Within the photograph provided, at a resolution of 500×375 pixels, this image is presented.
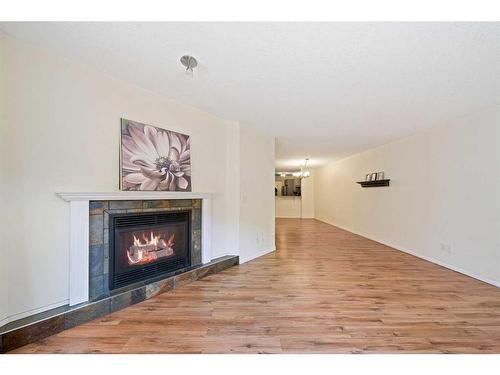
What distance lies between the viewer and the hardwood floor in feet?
6.15

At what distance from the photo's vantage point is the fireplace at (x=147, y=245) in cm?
257

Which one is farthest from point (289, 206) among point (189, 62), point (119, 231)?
point (189, 62)

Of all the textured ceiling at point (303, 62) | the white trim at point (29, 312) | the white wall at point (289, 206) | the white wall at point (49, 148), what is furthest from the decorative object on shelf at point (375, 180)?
the white trim at point (29, 312)

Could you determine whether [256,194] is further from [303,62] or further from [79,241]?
[79,241]

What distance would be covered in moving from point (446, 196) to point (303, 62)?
3433mm

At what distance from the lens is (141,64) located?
7.47 ft

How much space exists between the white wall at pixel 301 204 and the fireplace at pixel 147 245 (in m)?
8.92

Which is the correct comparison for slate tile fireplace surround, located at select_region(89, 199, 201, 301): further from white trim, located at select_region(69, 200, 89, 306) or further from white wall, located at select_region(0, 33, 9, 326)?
white wall, located at select_region(0, 33, 9, 326)

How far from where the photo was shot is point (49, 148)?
6.96ft

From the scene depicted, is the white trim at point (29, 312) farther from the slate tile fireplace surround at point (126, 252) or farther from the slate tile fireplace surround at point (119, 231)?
the slate tile fireplace surround at point (119, 231)

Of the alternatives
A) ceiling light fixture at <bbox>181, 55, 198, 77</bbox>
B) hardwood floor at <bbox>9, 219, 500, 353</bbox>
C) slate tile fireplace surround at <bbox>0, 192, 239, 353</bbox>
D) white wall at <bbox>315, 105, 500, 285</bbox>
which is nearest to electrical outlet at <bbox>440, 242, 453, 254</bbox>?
white wall at <bbox>315, 105, 500, 285</bbox>
